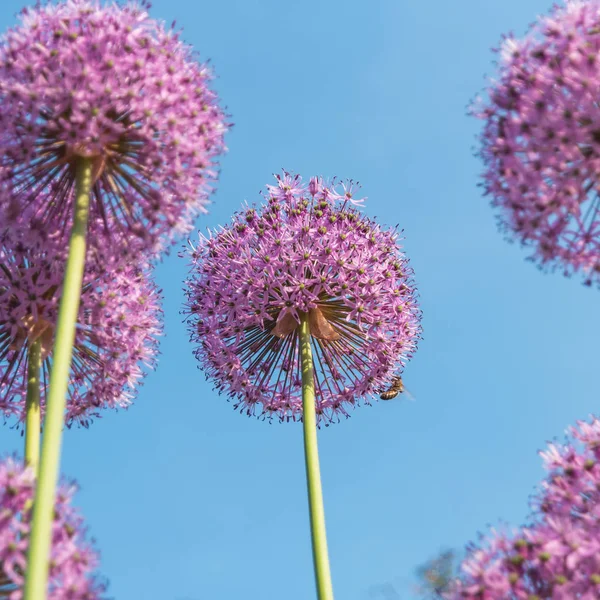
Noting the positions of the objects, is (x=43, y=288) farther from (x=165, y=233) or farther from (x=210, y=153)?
(x=210, y=153)

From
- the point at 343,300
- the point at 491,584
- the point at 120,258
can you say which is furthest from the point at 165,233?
the point at 491,584

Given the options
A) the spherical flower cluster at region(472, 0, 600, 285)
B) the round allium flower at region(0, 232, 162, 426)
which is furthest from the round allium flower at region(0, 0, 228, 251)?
the spherical flower cluster at region(472, 0, 600, 285)

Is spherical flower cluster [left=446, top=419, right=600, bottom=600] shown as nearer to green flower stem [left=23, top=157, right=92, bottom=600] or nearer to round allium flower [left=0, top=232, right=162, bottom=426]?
green flower stem [left=23, top=157, right=92, bottom=600]

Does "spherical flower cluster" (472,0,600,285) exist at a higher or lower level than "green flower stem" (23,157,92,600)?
higher

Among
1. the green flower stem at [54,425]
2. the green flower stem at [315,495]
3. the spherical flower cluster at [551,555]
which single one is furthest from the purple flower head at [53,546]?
the green flower stem at [315,495]

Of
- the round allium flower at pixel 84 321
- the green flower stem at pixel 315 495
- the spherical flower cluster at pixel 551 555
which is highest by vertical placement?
the round allium flower at pixel 84 321

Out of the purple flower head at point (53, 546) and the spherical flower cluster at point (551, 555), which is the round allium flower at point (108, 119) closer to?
the purple flower head at point (53, 546)

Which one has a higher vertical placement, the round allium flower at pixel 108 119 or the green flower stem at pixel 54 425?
the round allium flower at pixel 108 119

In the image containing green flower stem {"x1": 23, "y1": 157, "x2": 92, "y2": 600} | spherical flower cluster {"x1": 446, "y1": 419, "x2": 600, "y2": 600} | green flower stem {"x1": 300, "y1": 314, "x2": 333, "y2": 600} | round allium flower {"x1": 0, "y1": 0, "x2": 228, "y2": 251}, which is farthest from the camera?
green flower stem {"x1": 300, "y1": 314, "x2": 333, "y2": 600}
